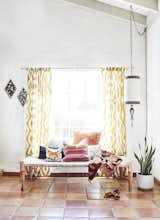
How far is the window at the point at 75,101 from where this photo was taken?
6410 mm

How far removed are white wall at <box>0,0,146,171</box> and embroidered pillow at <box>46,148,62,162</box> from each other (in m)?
0.96

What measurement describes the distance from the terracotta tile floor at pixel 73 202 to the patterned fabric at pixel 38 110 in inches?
31.2

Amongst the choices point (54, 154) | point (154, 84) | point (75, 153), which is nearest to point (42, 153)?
point (54, 154)

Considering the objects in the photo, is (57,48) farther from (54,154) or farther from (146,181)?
(146,181)

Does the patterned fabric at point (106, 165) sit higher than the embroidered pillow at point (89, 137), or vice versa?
the embroidered pillow at point (89, 137)

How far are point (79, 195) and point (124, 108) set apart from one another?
2.21 metres

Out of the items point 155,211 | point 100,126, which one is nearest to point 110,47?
point 100,126

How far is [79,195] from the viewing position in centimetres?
471

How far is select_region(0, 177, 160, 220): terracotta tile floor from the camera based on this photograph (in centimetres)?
376

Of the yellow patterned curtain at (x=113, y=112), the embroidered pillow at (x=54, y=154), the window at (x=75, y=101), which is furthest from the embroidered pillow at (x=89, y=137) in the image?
the embroidered pillow at (x=54, y=154)

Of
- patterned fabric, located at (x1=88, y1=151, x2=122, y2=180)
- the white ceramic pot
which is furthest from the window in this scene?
the white ceramic pot

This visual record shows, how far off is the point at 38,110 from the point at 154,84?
7.76ft

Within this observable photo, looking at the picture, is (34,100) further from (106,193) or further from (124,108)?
(106,193)

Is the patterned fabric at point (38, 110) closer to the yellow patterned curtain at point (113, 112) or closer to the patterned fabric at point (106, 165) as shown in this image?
the yellow patterned curtain at point (113, 112)
